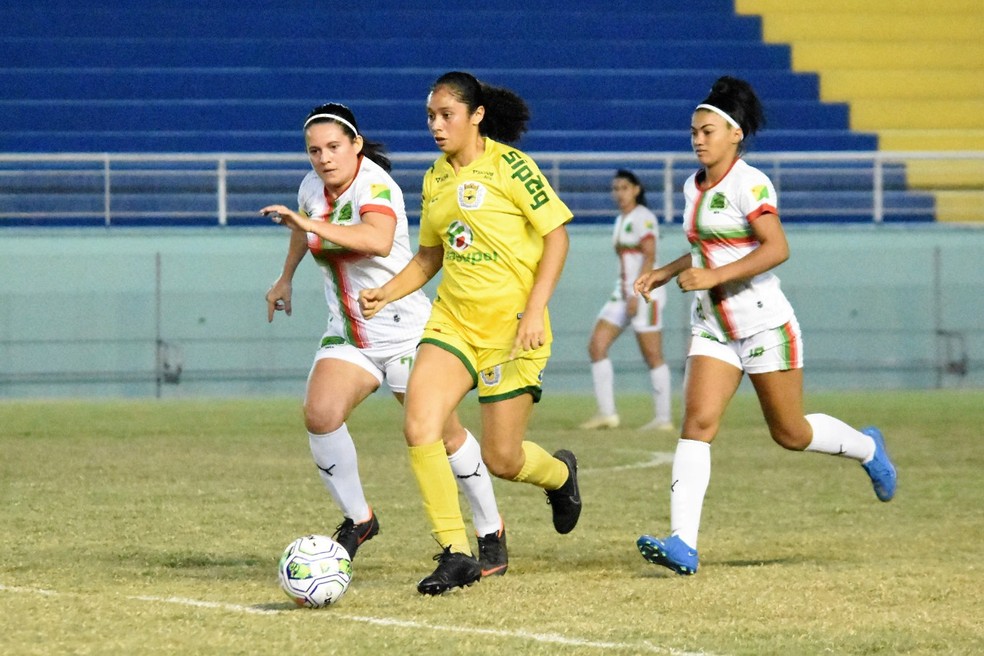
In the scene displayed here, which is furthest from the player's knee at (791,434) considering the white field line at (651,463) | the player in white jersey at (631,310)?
the player in white jersey at (631,310)

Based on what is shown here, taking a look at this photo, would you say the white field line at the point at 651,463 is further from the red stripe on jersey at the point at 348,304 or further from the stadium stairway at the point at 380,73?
the stadium stairway at the point at 380,73

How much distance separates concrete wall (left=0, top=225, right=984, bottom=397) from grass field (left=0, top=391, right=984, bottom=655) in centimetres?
648

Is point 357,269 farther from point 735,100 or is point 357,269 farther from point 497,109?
point 735,100

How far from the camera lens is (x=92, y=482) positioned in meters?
10.7

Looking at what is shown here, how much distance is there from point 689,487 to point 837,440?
95 centimetres

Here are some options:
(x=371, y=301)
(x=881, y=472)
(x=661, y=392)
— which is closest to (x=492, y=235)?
(x=371, y=301)

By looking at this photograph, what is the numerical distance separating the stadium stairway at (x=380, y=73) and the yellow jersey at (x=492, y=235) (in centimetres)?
1571

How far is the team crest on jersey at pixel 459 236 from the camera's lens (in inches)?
257

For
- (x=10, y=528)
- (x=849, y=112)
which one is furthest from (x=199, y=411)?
(x=849, y=112)

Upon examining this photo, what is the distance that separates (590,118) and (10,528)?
1673cm

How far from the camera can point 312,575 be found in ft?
19.3

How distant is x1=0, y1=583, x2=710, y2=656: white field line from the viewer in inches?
202

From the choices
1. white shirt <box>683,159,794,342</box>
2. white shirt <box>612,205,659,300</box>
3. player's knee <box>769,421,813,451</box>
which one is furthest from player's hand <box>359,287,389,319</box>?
white shirt <box>612,205,659,300</box>

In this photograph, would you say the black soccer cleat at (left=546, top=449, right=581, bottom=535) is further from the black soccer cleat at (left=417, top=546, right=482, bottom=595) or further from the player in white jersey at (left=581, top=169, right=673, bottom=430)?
the player in white jersey at (left=581, top=169, right=673, bottom=430)
